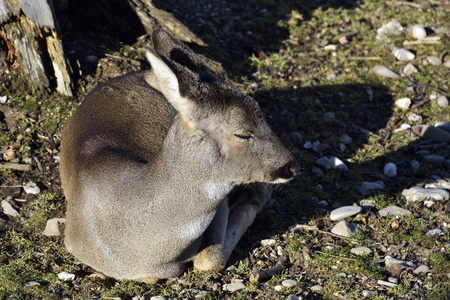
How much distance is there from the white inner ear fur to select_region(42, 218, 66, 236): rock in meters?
2.17

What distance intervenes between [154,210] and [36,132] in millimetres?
2762

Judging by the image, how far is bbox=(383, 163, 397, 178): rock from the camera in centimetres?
675

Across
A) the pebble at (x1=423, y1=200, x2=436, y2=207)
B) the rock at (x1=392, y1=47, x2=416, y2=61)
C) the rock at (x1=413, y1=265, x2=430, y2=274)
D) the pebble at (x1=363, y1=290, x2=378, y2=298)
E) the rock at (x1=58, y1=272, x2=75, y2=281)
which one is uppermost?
the rock at (x1=58, y1=272, x2=75, y2=281)

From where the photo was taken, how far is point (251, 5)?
1021 cm

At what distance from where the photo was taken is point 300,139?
7.34 meters

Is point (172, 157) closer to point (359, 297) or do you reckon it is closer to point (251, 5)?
point (359, 297)

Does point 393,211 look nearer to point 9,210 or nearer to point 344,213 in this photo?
point 344,213

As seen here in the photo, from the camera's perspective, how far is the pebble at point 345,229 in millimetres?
5688

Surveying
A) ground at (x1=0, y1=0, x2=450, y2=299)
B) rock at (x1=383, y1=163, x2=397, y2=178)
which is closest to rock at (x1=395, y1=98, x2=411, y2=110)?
ground at (x1=0, y1=0, x2=450, y2=299)

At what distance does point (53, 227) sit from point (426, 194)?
3.93 meters

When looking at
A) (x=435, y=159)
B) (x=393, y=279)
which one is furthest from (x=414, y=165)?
(x=393, y=279)

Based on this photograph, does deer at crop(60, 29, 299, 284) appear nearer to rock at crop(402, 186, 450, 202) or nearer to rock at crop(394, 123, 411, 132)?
rock at crop(402, 186, 450, 202)

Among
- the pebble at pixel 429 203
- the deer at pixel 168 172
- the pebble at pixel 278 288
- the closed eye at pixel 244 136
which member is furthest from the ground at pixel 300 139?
the closed eye at pixel 244 136

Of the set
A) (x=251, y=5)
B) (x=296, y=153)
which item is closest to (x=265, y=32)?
(x=251, y=5)
